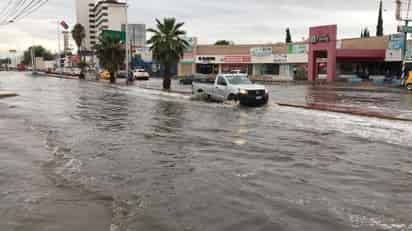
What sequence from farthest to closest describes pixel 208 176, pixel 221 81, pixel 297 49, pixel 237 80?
1. pixel 297 49
2. pixel 221 81
3. pixel 237 80
4. pixel 208 176

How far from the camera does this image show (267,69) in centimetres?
6500

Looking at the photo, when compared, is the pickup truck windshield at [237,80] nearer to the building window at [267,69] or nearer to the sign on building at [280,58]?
the sign on building at [280,58]

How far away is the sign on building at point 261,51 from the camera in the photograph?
63.0 meters

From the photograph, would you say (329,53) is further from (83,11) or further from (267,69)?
(83,11)

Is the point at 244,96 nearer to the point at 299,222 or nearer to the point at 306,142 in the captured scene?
the point at 306,142

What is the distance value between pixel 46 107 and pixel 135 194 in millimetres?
16678

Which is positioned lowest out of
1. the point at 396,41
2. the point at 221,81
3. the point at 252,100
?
the point at 252,100

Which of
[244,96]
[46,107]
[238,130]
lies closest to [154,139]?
[238,130]

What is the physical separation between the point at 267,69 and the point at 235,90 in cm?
4377

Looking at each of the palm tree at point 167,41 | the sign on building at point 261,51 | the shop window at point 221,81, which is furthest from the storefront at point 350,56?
the shop window at point 221,81

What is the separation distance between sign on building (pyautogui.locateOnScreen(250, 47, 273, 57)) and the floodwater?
48.8 meters

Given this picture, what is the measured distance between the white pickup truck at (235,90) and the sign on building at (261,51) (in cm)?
3881

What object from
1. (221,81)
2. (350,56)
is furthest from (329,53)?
(221,81)

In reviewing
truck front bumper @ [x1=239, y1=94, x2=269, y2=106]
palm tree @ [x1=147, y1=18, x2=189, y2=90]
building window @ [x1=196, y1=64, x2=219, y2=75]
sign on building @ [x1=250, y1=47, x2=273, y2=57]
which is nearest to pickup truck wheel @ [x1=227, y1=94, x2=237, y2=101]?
truck front bumper @ [x1=239, y1=94, x2=269, y2=106]
